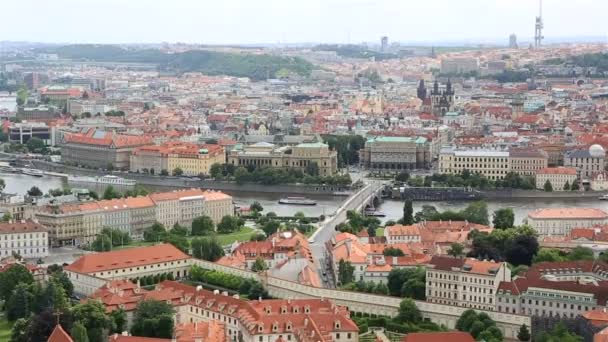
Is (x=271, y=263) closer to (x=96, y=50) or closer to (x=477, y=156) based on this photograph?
(x=477, y=156)

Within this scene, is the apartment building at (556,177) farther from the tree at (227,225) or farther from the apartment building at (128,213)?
the tree at (227,225)

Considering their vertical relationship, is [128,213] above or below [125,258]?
below

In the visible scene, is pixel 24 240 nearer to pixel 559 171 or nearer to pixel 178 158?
pixel 178 158

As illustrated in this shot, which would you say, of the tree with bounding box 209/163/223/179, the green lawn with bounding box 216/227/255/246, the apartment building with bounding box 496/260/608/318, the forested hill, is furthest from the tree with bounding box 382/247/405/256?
the forested hill

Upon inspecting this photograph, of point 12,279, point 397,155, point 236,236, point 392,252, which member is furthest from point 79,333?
point 397,155

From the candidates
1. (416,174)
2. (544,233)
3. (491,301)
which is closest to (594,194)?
(416,174)

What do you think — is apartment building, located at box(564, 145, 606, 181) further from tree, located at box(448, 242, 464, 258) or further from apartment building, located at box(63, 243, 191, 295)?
apartment building, located at box(63, 243, 191, 295)

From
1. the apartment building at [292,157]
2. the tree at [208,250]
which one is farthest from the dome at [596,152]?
the tree at [208,250]

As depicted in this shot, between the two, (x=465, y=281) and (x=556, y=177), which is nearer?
(x=465, y=281)
